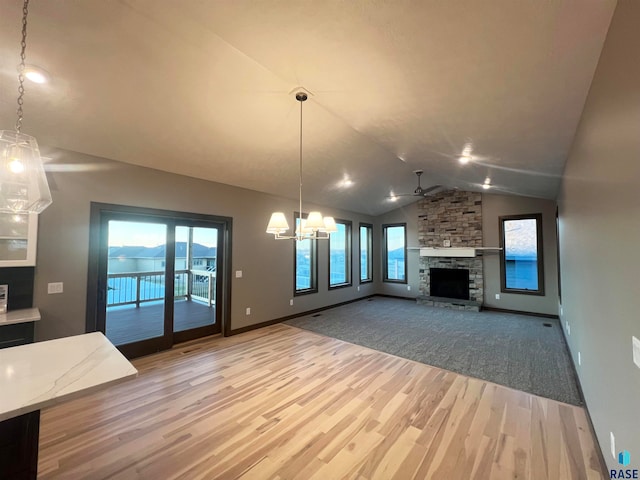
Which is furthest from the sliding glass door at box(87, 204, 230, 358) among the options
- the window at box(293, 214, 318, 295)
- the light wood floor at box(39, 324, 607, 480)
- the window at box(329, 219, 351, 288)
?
the window at box(329, 219, 351, 288)

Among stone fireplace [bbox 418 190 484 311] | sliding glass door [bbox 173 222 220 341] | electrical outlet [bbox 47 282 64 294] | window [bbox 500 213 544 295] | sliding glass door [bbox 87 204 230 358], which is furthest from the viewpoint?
stone fireplace [bbox 418 190 484 311]

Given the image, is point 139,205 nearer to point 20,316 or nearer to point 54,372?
point 20,316

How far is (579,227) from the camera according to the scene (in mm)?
2639

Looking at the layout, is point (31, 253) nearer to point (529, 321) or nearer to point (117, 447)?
point (117, 447)

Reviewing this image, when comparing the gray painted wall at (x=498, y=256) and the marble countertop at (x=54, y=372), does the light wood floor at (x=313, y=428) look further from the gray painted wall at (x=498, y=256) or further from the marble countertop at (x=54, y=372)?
the gray painted wall at (x=498, y=256)

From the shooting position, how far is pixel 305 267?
6.52m

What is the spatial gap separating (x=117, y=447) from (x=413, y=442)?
7.66ft

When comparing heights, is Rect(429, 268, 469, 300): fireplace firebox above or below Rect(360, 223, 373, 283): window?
below

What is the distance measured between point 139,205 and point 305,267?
12.2 feet

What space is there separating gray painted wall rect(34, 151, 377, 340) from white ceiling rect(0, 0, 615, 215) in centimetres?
27

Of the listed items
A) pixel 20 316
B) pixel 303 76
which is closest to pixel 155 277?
pixel 20 316

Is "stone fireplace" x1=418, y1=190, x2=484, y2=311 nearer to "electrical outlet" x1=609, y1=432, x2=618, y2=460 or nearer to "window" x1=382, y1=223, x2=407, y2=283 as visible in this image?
"window" x1=382, y1=223, x2=407, y2=283

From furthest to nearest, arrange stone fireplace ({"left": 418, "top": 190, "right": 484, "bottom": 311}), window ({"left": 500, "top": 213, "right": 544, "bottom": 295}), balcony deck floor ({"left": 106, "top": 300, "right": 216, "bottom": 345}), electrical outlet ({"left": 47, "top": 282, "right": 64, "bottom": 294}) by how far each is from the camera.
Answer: stone fireplace ({"left": 418, "top": 190, "right": 484, "bottom": 311}) → window ({"left": 500, "top": 213, "right": 544, "bottom": 295}) → balcony deck floor ({"left": 106, "top": 300, "right": 216, "bottom": 345}) → electrical outlet ({"left": 47, "top": 282, "right": 64, "bottom": 294})

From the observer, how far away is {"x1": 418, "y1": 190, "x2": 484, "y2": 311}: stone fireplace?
6.98 meters
